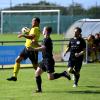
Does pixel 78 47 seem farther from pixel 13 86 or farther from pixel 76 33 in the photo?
pixel 13 86

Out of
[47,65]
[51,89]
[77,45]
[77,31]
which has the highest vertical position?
[77,31]

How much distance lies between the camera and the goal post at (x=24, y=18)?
63875 millimetres

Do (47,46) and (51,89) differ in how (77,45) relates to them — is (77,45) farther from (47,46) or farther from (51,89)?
(47,46)

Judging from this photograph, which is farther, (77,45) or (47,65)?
(77,45)

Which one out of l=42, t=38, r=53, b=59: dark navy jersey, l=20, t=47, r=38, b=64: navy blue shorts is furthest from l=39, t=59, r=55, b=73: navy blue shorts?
l=20, t=47, r=38, b=64: navy blue shorts

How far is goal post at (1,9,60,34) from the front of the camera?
210 feet

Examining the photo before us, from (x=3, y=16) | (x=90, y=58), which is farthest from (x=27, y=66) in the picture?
(x=3, y=16)

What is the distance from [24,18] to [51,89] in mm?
49666

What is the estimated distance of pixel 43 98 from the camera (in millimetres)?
13680

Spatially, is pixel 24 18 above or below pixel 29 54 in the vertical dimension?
above

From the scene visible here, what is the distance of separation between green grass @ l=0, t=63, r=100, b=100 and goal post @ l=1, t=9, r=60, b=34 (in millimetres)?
43922

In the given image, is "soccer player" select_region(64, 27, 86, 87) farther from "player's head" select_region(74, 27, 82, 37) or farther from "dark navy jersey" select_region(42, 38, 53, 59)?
"dark navy jersey" select_region(42, 38, 53, 59)

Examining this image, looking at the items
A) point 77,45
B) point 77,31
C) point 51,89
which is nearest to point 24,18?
point 77,45

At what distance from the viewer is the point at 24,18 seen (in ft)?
213
